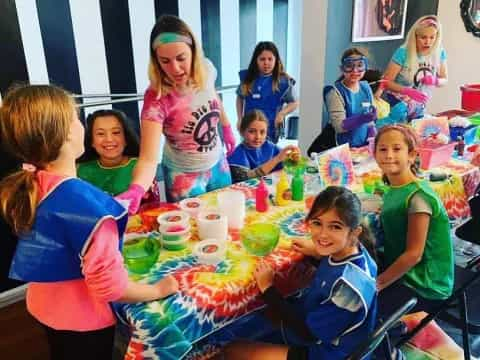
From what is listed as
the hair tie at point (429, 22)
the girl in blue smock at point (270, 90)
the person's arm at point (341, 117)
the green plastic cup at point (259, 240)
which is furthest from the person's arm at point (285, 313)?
the hair tie at point (429, 22)

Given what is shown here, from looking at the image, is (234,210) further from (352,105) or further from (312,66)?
(312,66)

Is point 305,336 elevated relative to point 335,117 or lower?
lower

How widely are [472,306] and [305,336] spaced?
1.19 meters

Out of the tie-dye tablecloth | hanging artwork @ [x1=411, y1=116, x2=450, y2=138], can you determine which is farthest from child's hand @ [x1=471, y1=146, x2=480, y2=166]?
the tie-dye tablecloth

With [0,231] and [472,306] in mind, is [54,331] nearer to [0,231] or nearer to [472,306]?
[0,231]

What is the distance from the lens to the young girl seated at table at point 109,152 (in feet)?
6.22

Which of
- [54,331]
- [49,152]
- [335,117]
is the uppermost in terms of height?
[49,152]

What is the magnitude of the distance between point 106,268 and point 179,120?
0.89 meters

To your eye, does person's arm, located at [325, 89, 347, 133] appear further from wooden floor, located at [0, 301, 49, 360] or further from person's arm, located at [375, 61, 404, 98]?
wooden floor, located at [0, 301, 49, 360]

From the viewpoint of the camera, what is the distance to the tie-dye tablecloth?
3.66 feet

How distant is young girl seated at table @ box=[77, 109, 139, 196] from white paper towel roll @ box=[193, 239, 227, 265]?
0.68 meters

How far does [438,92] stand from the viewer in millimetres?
4797

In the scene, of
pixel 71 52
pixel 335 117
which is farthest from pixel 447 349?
pixel 71 52

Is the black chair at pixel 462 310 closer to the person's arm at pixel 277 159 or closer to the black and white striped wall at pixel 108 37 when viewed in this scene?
the person's arm at pixel 277 159
